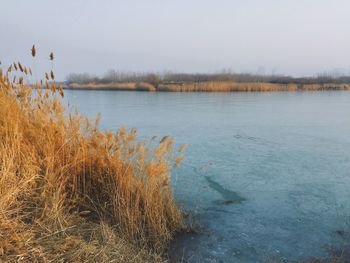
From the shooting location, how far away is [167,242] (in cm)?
230

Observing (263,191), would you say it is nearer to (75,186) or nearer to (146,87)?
(75,186)

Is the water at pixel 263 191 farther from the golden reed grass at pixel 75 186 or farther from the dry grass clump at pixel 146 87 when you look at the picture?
the dry grass clump at pixel 146 87

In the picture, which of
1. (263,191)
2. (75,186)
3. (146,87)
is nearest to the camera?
(75,186)

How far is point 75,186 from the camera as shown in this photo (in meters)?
2.40

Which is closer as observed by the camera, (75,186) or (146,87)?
(75,186)

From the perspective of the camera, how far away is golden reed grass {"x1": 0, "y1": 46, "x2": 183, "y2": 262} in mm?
1812

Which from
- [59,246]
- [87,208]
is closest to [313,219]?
[87,208]

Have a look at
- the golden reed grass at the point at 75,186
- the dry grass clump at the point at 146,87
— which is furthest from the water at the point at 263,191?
the dry grass clump at the point at 146,87

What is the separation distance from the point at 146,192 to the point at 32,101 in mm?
1320

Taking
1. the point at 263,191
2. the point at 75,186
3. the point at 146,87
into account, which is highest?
the point at 146,87

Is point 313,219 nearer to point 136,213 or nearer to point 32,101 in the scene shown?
point 136,213

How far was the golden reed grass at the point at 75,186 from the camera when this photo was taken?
5.95ft

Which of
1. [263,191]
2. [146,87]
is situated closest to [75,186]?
[263,191]

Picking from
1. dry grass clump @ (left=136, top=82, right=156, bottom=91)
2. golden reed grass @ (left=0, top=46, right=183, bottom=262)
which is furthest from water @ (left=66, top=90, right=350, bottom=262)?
dry grass clump @ (left=136, top=82, right=156, bottom=91)
